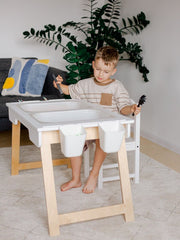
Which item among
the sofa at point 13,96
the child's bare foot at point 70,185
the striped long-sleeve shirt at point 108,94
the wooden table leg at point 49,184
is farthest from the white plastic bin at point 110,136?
the sofa at point 13,96

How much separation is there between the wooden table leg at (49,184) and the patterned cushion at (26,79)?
170 cm

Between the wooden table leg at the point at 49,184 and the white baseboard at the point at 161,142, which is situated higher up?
the wooden table leg at the point at 49,184

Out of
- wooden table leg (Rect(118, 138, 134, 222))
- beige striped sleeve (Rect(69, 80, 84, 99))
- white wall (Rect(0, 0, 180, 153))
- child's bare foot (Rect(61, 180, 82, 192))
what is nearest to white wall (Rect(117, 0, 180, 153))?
white wall (Rect(0, 0, 180, 153))

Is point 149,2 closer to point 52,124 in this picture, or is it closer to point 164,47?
point 164,47

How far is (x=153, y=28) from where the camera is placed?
3.21 m

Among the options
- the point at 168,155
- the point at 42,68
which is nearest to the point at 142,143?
the point at 168,155

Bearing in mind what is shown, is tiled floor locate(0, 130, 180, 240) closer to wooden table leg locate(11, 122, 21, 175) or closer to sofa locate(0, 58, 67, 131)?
wooden table leg locate(11, 122, 21, 175)

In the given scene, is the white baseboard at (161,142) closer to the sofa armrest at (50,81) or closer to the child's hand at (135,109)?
the sofa armrest at (50,81)

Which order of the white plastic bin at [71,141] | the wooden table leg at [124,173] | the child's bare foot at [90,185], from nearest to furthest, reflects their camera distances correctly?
the white plastic bin at [71,141], the wooden table leg at [124,173], the child's bare foot at [90,185]

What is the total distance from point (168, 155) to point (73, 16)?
1972 millimetres

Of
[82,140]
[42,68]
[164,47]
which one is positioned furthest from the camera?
[42,68]

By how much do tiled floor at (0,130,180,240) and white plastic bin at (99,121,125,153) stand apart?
1.37 feet

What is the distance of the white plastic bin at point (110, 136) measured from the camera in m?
1.55

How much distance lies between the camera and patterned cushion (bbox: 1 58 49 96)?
10.6 ft
